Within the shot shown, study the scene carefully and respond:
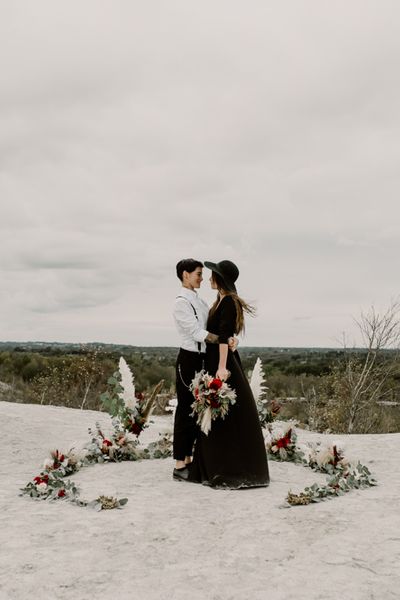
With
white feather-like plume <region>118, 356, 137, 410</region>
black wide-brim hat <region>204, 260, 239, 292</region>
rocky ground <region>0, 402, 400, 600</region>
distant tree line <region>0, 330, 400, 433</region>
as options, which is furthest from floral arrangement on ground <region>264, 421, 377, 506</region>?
distant tree line <region>0, 330, 400, 433</region>

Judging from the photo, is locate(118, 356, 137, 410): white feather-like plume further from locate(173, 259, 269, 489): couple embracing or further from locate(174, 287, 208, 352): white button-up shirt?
locate(174, 287, 208, 352): white button-up shirt

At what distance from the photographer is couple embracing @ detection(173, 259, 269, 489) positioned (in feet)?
20.4

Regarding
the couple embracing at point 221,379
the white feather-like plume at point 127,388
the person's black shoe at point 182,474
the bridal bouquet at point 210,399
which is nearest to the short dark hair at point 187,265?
the couple embracing at point 221,379

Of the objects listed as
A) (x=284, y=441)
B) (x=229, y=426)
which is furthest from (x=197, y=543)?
(x=284, y=441)

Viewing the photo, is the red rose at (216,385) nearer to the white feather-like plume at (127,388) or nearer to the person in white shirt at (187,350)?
the person in white shirt at (187,350)

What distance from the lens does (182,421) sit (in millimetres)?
6523

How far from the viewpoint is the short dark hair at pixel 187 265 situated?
641 centimetres

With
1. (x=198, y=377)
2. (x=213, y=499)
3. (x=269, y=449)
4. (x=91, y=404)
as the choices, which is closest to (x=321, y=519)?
(x=213, y=499)

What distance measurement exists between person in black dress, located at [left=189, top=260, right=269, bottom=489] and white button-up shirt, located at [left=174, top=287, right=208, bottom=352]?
12 centimetres

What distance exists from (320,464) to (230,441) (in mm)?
1571

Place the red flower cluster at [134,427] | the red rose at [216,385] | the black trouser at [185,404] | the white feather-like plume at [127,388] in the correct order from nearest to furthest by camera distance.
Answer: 1. the red rose at [216,385]
2. the black trouser at [185,404]
3. the white feather-like plume at [127,388]
4. the red flower cluster at [134,427]

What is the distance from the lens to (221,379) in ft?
20.2

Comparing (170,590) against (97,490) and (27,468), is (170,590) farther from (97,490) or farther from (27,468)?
(27,468)

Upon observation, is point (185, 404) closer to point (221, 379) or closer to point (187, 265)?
point (221, 379)
